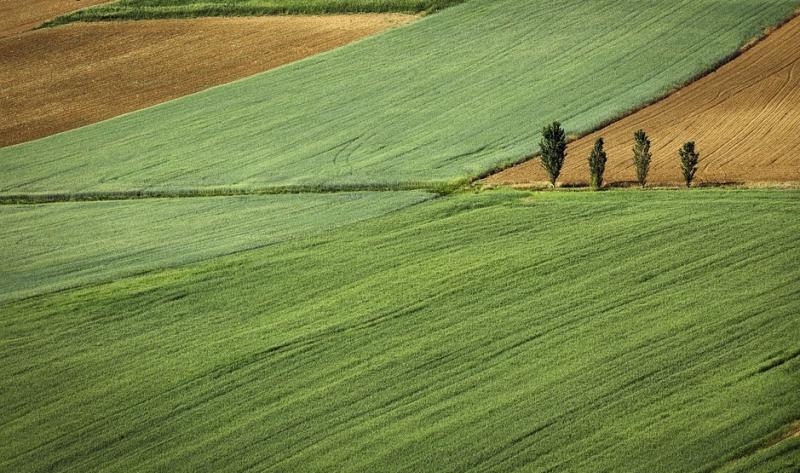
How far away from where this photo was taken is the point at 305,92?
50.8 meters

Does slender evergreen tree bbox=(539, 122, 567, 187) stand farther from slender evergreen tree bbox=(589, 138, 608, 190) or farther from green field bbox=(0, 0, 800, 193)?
green field bbox=(0, 0, 800, 193)

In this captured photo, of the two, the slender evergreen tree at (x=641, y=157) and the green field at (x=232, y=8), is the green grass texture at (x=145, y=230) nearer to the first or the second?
the slender evergreen tree at (x=641, y=157)

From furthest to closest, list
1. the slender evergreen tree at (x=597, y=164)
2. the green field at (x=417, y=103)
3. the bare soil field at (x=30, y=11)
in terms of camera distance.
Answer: the bare soil field at (x=30, y=11) < the green field at (x=417, y=103) < the slender evergreen tree at (x=597, y=164)

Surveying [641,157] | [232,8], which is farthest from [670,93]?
[232,8]

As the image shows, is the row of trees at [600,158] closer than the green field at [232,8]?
Yes

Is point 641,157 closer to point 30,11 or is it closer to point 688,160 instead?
point 688,160

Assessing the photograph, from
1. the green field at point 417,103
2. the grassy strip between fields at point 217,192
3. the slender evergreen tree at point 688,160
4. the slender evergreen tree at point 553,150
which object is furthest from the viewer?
the green field at point 417,103

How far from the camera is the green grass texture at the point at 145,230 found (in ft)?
107

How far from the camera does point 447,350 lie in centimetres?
2436

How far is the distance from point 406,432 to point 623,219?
1285 centimetres

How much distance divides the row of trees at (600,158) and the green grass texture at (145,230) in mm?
4412

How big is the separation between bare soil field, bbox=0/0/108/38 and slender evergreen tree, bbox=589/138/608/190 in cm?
4526

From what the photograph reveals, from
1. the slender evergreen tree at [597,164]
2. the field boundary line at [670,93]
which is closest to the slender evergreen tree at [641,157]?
the slender evergreen tree at [597,164]

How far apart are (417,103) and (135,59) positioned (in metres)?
19.9
